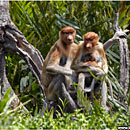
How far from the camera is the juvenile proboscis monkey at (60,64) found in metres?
4.94

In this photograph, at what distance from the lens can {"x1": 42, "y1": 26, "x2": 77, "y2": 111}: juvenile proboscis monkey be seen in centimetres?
494

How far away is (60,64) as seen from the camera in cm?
527

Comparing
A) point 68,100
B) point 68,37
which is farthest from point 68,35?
point 68,100

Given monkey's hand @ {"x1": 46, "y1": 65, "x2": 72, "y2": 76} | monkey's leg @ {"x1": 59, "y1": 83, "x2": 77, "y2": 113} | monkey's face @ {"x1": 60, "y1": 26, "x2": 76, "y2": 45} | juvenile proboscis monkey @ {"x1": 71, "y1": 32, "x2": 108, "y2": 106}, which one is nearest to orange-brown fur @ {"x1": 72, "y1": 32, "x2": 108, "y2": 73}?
juvenile proboscis monkey @ {"x1": 71, "y1": 32, "x2": 108, "y2": 106}

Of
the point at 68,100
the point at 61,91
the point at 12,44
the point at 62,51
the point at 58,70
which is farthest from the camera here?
the point at 12,44

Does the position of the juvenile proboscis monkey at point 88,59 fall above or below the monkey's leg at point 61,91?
above

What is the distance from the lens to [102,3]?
8.56 metres

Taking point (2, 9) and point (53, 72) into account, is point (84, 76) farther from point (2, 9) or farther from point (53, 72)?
point (2, 9)

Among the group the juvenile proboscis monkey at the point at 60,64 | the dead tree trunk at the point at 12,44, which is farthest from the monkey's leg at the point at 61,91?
the dead tree trunk at the point at 12,44

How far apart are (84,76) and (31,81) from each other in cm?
335

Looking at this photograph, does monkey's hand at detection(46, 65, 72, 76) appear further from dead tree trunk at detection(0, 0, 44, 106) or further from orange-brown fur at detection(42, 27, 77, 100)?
dead tree trunk at detection(0, 0, 44, 106)

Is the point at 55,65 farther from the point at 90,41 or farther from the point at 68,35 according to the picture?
the point at 90,41

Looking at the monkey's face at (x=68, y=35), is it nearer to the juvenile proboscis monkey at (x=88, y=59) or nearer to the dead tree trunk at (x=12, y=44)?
the juvenile proboscis monkey at (x=88, y=59)

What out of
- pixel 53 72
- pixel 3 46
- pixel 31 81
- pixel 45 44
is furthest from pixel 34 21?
pixel 53 72
